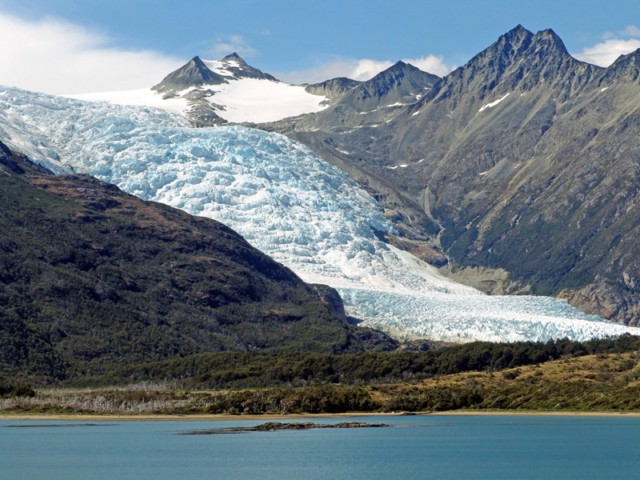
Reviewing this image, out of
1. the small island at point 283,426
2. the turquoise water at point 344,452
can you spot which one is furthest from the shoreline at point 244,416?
the small island at point 283,426

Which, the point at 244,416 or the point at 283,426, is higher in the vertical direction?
the point at 283,426

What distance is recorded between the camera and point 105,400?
180500 millimetres

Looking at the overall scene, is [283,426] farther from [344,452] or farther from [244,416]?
[344,452]

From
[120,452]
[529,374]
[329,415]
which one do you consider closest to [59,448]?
[120,452]

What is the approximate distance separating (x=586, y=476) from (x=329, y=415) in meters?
71.5

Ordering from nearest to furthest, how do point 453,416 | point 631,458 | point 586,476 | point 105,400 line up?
point 586,476 → point 631,458 → point 453,416 → point 105,400

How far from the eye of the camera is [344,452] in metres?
118

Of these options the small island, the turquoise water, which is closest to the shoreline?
the turquoise water

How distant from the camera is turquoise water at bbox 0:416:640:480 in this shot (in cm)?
10269

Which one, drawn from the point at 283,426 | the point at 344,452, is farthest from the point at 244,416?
the point at 344,452

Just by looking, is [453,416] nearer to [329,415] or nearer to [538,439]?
[329,415]

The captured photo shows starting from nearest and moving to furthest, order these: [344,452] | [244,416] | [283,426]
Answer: [344,452], [283,426], [244,416]

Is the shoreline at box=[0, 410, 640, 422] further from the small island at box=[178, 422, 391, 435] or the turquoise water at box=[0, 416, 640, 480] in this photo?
the small island at box=[178, 422, 391, 435]

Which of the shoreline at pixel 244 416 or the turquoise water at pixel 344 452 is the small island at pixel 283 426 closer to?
the turquoise water at pixel 344 452
